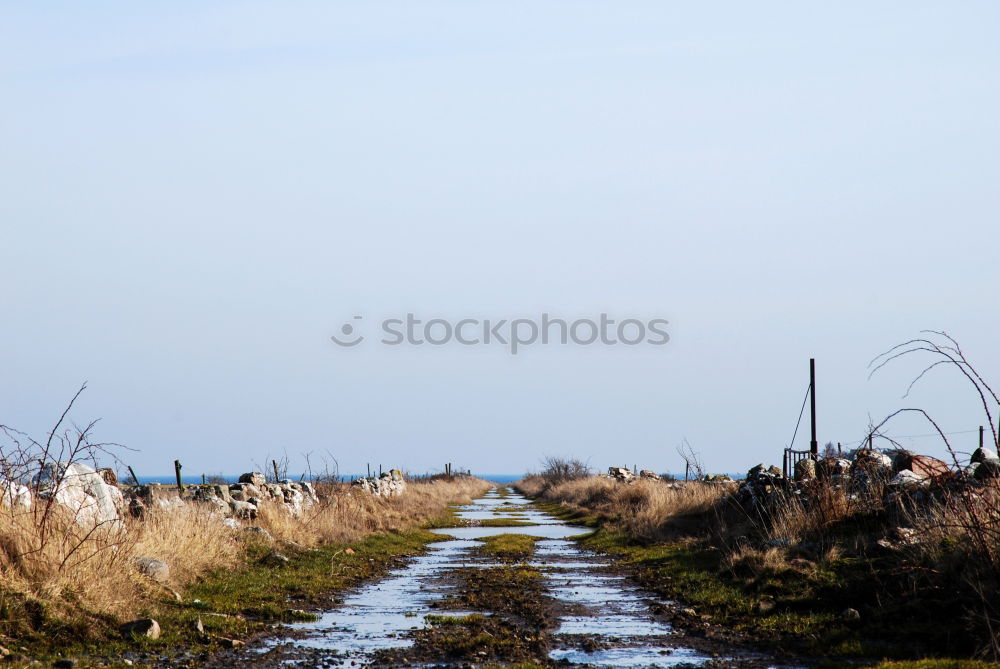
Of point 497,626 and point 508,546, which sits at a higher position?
point 497,626

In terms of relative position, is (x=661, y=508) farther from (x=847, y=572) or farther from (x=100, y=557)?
(x=100, y=557)

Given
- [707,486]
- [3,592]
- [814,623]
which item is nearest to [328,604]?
[3,592]

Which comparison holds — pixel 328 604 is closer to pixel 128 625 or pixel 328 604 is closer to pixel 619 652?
pixel 128 625

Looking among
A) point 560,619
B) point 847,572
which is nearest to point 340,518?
point 560,619

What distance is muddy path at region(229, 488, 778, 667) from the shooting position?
10500 mm

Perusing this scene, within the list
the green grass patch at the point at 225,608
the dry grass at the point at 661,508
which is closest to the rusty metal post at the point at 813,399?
the dry grass at the point at 661,508

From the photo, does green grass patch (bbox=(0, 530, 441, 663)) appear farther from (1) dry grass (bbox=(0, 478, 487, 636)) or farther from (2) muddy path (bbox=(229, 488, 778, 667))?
(2) muddy path (bbox=(229, 488, 778, 667))

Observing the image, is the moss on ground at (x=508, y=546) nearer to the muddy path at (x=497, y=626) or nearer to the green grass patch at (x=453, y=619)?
the muddy path at (x=497, y=626)

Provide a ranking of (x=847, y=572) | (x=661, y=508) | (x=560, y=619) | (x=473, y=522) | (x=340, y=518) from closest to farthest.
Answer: (x=560, y=619) → (x=847, y=572) → (x=340, y=518) → (x=661, y=508) → (x=473, y=522)

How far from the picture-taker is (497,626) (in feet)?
41.0

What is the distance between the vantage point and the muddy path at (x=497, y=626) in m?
10.5

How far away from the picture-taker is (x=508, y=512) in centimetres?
4591

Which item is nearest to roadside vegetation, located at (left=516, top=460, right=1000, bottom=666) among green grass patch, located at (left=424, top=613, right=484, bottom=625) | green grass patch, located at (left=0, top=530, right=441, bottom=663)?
green grass patch, located at (left=424, top=613, right=484, bottom=625)

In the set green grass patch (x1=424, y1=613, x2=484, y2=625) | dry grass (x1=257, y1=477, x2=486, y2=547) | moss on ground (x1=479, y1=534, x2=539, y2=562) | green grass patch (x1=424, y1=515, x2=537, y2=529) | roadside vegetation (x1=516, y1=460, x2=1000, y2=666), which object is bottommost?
green grass patch (x1=424, y1=515, x2=537, y2=529)
